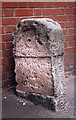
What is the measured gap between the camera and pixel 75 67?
17.5 feet

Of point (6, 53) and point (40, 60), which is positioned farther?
point (6, 53)

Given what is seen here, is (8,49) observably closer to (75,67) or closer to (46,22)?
(46,22)

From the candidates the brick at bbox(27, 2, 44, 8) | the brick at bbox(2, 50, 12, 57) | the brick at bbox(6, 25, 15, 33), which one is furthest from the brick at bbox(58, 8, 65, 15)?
the brick at bbox(2, 50, 12, 57)

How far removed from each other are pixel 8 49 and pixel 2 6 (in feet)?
2.00

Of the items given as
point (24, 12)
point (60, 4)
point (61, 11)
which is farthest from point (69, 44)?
point (24, 12)

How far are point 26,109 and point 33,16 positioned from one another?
155cm

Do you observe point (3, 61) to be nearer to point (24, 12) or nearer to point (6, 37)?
point (6, 37)

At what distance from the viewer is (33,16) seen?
15.2 feet

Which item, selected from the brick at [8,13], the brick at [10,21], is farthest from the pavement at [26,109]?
the brick at [8,13]

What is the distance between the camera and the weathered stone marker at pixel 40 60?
368 centimetres

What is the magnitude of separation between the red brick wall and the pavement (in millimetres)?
518

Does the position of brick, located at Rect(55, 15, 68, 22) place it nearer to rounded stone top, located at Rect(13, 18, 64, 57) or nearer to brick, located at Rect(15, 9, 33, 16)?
brick, located at Rect(15, 9, 33, 16)

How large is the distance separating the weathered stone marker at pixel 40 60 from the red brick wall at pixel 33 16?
0.37m

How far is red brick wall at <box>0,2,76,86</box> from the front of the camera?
4.37m
